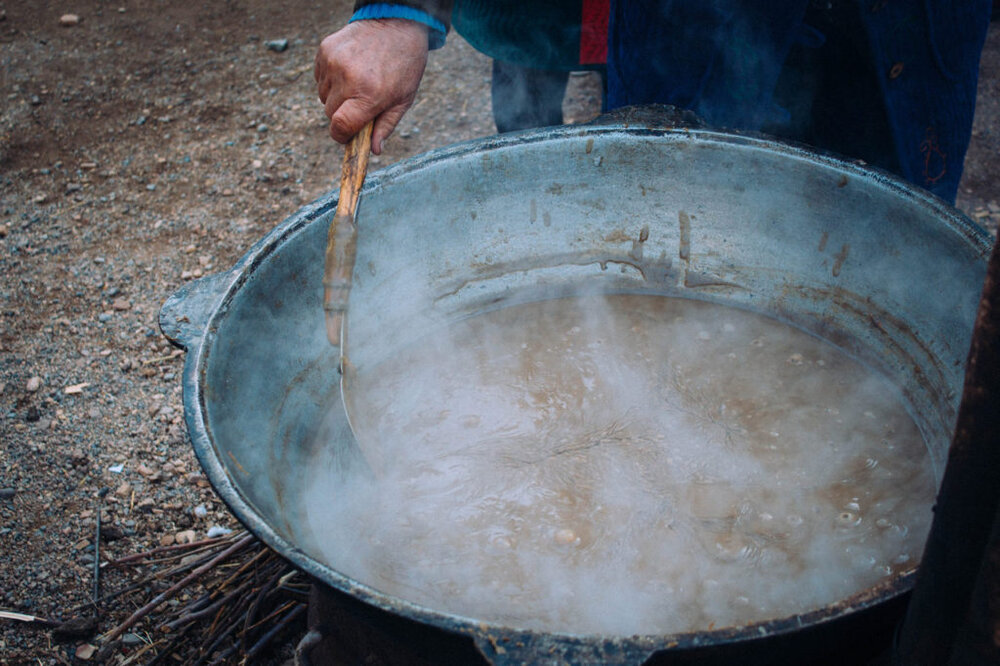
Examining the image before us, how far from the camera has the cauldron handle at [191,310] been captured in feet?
4.48

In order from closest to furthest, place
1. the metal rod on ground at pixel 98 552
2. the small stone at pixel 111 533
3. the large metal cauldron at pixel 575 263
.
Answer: the large metal cauldron at pixel 575 263, the metal rod on ground at pixel 98 552, the small stone at pixel 111 533

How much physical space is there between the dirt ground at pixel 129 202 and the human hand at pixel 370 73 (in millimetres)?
1299

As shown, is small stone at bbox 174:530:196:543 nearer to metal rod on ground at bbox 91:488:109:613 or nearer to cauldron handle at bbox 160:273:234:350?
metal rod on ground at bbox 91:488:109:613

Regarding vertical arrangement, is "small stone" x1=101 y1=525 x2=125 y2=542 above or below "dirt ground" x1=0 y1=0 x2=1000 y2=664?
below

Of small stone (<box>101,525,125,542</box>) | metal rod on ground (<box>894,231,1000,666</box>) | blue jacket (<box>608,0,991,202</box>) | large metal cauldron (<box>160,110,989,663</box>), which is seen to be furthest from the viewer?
small stone (<box>101,525,125,542</box>)

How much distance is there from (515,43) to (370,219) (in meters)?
1.03

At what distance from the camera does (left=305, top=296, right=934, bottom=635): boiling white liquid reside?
4.68 feet

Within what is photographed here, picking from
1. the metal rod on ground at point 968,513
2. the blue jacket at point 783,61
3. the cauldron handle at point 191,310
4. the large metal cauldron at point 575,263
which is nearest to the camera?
the metal rod on ground at point 968,513

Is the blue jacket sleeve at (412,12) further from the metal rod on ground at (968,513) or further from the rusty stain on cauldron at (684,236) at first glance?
the metal rod on ground at (968,513)

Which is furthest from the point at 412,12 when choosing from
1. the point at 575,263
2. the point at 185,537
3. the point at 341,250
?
the point at 185,537

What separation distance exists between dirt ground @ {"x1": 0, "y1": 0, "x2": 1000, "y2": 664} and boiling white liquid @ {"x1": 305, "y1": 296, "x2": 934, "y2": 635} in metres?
0.87

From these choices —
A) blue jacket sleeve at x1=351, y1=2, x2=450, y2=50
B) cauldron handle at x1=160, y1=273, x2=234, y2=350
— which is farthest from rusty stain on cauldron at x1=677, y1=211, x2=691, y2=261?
cauldron handle at x1=160, y1=273, x2=234, y2=350

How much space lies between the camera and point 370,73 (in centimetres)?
157

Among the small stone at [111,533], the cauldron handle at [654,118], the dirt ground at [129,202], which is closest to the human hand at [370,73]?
the cauldron handle at [654,118]
